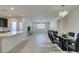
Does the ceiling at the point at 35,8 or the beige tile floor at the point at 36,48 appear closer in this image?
the beige tile floor at the point at 36,48

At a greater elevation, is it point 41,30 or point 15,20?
point 15,20

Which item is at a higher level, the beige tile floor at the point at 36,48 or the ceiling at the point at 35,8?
the ceiling at the point at 35,8

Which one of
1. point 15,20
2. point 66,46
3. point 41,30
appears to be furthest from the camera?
point 41,30

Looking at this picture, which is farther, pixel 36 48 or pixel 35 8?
pixel 35 8

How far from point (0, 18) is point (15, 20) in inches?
68.0

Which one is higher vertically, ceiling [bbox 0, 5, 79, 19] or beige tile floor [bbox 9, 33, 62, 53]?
ceiling [bbox 0, 5, 79, 19]

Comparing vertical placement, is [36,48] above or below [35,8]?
below

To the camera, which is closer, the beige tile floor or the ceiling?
the beige tile floor
